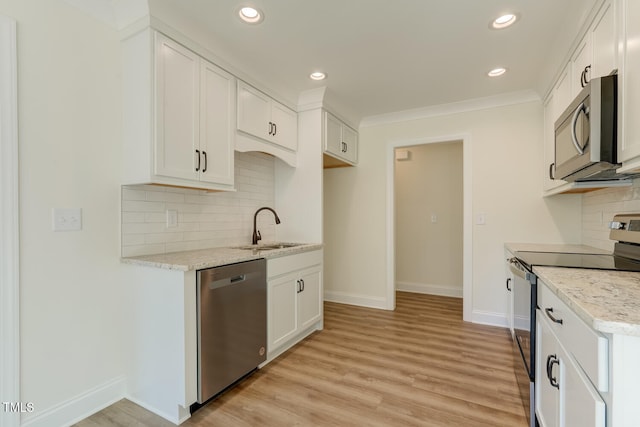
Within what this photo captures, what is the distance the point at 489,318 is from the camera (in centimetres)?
328

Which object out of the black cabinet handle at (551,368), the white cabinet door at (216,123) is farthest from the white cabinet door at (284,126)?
the black cabinet handle at (551,368)

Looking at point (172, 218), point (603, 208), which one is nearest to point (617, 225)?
point (603, 208)

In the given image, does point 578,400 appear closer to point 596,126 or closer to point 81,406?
point 596,126

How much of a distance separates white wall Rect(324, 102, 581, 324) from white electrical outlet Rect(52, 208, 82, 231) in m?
2.89

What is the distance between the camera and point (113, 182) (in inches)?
76.6

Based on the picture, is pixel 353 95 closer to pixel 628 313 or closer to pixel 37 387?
pixel 628 313

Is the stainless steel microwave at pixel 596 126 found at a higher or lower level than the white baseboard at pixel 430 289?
higher

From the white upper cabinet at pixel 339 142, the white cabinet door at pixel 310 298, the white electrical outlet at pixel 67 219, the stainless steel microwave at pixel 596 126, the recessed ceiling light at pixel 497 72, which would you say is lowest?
the white cabinet door at pixel 310 298

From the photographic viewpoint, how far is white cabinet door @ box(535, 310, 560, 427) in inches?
49.9

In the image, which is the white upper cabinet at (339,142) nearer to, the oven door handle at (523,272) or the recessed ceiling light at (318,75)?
the recessed ceiling light at (318,75)

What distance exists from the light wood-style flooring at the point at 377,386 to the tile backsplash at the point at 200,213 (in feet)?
3.42

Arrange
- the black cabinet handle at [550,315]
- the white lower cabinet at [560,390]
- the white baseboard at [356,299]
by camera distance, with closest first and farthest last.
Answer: the white lower cabinet at [560,390] → the black cabinet handle at [550,315] → the white baseboard at [356,299]

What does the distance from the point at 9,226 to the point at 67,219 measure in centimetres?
25

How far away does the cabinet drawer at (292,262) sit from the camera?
2.38m
